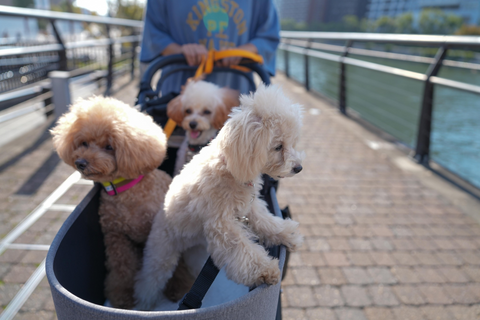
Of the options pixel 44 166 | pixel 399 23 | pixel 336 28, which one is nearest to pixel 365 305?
pixel 44 166

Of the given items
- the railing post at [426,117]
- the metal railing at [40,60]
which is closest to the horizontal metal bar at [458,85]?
the railing post at [426,117]

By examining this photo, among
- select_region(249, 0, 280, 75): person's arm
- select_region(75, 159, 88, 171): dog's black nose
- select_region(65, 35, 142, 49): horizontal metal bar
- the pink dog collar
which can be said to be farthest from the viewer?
select_region(65, 35, 142, 49): horizontal metal bar

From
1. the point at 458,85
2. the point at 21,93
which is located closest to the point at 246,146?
the point at 458,85

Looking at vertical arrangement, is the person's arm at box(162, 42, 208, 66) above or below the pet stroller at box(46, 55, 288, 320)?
above

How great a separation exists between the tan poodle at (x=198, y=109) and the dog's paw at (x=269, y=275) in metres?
1.26

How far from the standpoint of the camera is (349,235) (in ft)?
9.51

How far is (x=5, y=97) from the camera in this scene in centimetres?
390

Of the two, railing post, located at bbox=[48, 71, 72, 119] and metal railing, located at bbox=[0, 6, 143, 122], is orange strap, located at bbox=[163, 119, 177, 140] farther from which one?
railing post, located at bbox=[48, 71, 72, 119]

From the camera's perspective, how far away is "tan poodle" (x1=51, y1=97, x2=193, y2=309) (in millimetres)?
1474

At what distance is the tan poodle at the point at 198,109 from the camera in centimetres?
220

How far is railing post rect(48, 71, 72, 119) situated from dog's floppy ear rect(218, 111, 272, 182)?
4.28 m

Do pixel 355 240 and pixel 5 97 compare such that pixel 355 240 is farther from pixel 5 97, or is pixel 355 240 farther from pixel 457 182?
pixel 5 97

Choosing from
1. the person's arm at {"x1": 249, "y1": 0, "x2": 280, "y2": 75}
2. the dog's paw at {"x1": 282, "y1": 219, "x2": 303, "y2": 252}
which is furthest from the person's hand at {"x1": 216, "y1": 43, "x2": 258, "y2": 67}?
the dog's paw at {"x1": 282, "y1": 219, "x2": 303, "y2": 252}

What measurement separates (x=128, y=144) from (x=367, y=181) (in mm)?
3390
